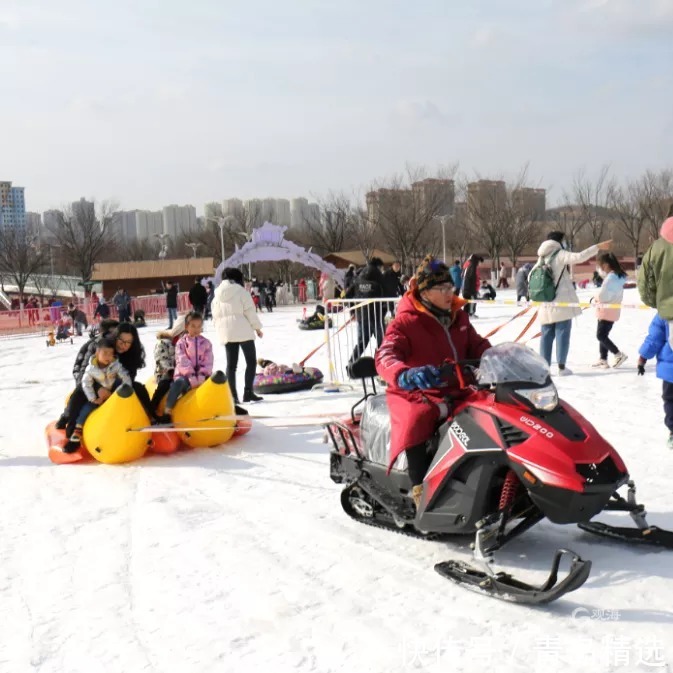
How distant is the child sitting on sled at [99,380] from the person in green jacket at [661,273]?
4539 millimetres

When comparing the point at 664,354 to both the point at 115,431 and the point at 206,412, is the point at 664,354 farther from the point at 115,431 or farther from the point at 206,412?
the point at 115,431

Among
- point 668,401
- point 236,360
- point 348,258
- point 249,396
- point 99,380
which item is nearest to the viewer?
point 668,401

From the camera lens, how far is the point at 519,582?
3891 mm

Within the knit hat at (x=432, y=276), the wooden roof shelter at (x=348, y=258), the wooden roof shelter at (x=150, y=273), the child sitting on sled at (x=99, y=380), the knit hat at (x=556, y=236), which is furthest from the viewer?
the wooden roof shelter at (x=150, y=273)

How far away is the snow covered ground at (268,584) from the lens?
135 inches

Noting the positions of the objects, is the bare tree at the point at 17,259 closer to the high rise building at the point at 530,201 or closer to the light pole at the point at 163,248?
the light pole at the point at 163,248

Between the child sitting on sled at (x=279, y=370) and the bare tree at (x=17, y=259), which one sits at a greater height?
the bare tree at (x=17, y=259)

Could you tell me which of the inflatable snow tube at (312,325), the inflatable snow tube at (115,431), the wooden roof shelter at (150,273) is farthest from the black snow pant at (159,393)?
the wooden roof shelter at (150,273)

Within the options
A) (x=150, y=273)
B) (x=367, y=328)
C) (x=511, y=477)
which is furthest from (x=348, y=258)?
(x=511, y=477)

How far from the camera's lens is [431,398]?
14.7 ft

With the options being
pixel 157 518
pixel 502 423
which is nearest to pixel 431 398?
pixel 502 423

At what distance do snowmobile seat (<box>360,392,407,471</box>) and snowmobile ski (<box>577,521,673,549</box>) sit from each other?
1.26 meters

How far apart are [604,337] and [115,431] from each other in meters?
7.04

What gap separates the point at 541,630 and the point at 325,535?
1.72 m
